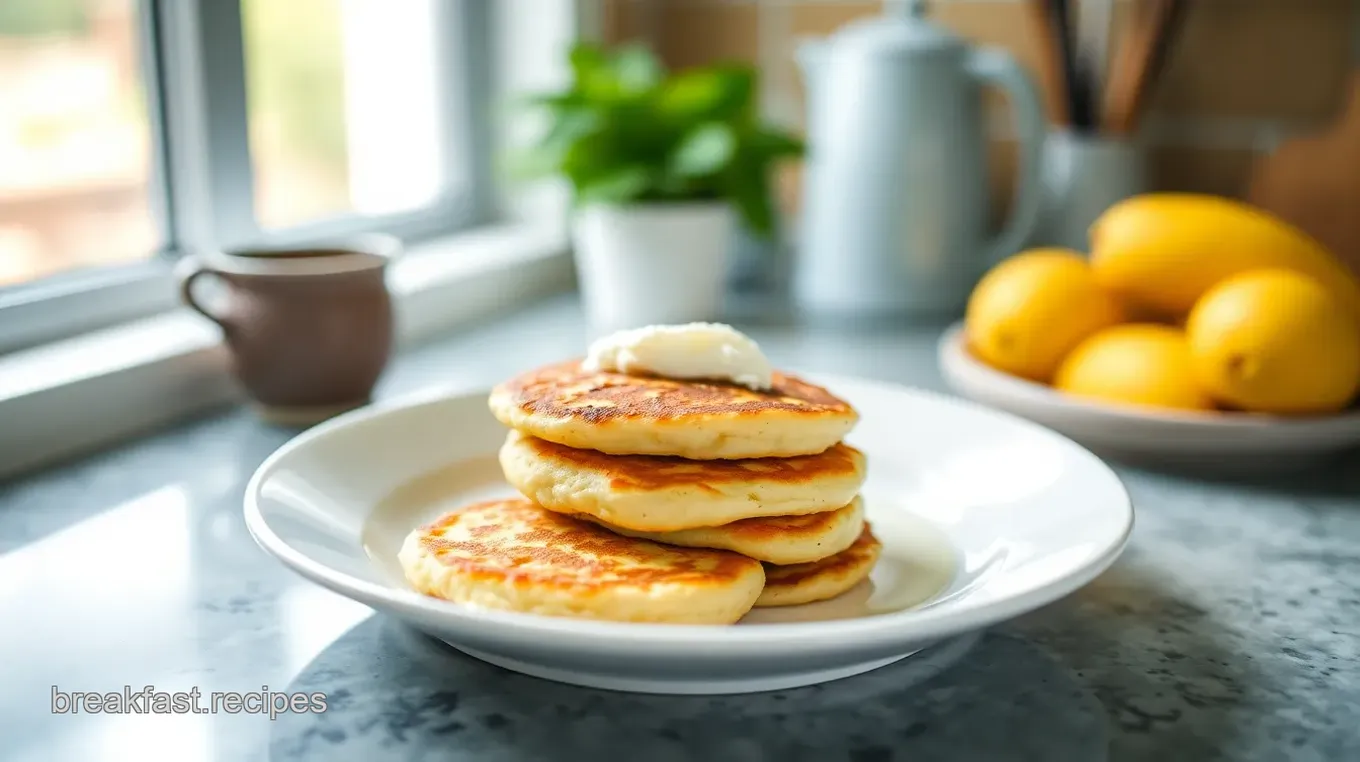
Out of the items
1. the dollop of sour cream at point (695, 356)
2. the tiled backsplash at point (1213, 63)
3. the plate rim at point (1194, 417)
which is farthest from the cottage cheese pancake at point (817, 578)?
the tiled backsplash at point (1213, 63)

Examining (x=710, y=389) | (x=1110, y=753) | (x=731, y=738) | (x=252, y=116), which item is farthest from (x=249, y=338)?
(x=1110, y=753)

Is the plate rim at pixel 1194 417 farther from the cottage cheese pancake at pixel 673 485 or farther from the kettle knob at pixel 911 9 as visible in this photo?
the kettle knob at pixel 911 9

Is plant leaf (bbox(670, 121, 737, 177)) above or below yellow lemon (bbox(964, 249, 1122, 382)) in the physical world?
above

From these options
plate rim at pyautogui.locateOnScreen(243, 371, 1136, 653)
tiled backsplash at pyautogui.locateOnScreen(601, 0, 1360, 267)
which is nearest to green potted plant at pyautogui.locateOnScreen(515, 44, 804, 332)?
tiled backsplash at pyautogui.locateOnScreen(601, 0, 1360, 267)

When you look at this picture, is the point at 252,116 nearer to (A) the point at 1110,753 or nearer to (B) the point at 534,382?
(B) the point at 534,382

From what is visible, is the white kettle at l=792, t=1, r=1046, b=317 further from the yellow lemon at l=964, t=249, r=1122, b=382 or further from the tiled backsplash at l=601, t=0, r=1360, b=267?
the yellow lemon at l=964, t=249, r=1122, b=382
